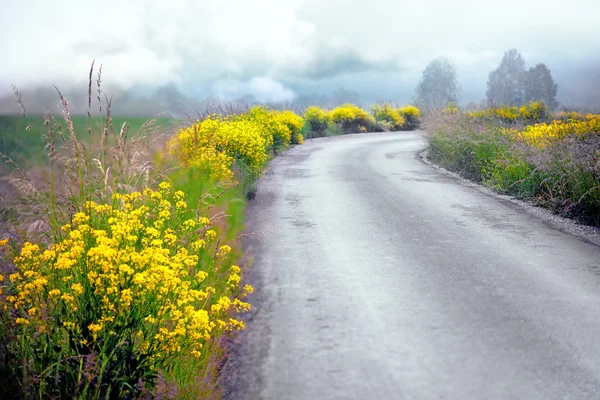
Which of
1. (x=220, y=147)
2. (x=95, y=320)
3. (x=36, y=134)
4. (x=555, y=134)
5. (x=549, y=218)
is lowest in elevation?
(x=549, y=218)

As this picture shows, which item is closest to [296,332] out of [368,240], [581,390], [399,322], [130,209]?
[399,322]

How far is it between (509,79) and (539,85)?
5.15 meters

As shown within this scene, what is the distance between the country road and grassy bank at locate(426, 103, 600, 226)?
0.82m

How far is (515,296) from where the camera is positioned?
5996 mm

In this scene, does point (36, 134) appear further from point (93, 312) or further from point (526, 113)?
point (526, 113)

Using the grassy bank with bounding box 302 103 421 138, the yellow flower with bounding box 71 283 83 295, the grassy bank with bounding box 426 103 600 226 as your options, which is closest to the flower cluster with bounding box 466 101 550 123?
the grassy bank with bounding box 302 103 421 138

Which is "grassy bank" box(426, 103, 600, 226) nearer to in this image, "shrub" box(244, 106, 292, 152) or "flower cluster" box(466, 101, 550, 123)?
"shrub" box(244, 106, 292, 152)

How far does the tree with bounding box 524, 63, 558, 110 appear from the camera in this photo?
8800cm

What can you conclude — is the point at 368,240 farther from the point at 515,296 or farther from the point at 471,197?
the point at 471,197

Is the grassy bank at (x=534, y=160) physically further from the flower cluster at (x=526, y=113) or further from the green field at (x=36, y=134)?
the flower cluster at (x=526, y=113)

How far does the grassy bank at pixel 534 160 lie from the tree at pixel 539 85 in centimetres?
7821

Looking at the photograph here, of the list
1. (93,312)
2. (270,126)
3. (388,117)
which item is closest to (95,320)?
(93,312)

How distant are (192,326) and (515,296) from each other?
12.3 feet

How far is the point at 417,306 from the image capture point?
18.9 feet
